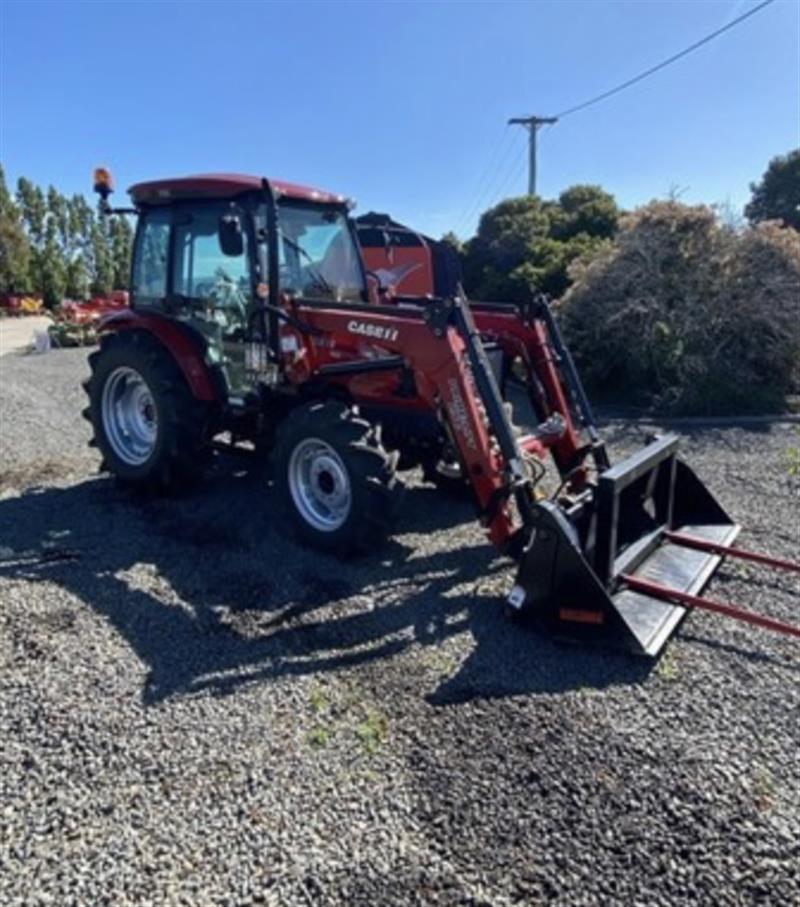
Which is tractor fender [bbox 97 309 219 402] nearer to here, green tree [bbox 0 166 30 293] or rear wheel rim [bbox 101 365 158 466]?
rear wheel rim [bbox 101 365 158 466]

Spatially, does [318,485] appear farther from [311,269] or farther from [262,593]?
[311,269]

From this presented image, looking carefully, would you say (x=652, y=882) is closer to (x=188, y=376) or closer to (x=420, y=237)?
(x=188, y=376)

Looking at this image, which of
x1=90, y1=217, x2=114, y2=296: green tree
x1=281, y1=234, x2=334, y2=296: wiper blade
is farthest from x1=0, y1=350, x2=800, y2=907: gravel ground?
x1=90, y1=217, x2=114, y2=296: green tree

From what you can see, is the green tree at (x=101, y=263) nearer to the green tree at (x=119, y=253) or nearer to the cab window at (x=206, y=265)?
the green tree at (x=119, y=253)

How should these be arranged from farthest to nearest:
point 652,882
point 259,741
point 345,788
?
point 259,741, point 345,788, point 652,882

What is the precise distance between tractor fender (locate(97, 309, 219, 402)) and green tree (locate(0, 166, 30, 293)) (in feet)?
121

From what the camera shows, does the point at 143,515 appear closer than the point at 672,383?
Yes

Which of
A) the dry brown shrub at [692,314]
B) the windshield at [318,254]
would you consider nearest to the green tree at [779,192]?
the dry brown shrub at [692,314]

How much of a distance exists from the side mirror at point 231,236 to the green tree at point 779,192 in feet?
92.9

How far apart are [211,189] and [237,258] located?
0.60 m

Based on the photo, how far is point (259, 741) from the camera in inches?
117

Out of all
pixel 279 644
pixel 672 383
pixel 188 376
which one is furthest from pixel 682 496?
pixel 672 383

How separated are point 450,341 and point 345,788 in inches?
103

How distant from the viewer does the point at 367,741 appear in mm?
2967
